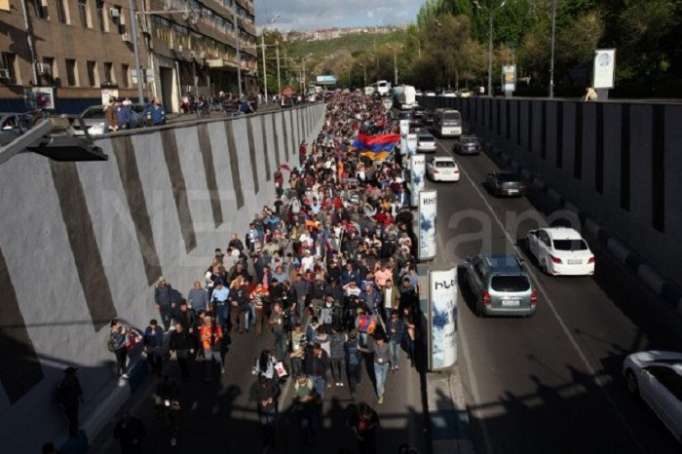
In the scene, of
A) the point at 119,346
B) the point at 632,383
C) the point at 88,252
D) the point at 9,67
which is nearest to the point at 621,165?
the point at 632,383

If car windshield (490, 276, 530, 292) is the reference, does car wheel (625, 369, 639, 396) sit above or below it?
below

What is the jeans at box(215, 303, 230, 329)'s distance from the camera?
1511 centimetres

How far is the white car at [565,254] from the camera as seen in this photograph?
1859cm

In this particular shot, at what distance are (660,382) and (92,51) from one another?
36.3m

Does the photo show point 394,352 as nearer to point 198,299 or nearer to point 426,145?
point 198,299

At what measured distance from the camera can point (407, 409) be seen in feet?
39.6

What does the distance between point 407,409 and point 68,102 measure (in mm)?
29189

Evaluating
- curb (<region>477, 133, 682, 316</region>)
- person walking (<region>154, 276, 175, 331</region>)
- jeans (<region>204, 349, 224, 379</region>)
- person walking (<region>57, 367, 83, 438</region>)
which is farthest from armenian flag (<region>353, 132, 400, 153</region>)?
person walking (<region>57, 367, 83, 438</region>)

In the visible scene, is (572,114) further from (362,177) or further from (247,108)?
(247,108)

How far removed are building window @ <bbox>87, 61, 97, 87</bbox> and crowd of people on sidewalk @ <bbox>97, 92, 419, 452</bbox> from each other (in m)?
20.6

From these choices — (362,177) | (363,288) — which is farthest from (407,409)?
(362,177)

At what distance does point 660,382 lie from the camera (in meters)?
10.8

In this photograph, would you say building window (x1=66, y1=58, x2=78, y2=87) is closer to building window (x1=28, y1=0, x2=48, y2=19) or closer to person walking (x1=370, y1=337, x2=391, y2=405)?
building window (x1=28, y1=0, x2=48, y2=19)

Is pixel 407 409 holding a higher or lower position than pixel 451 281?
lower
